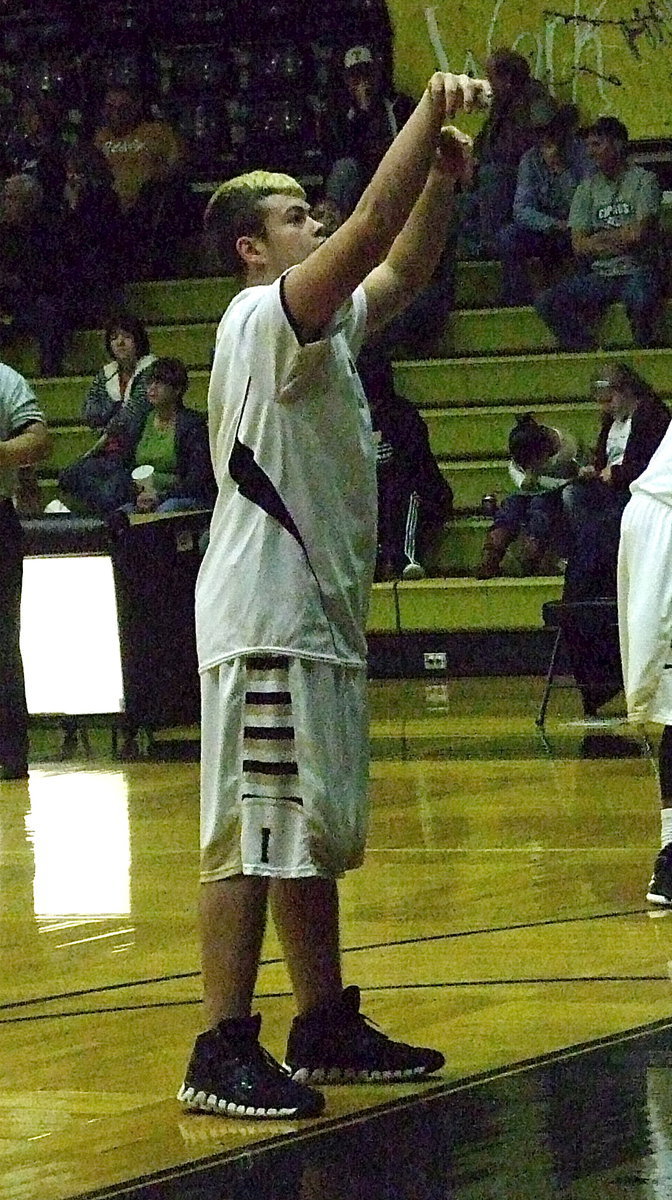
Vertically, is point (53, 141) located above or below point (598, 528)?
above

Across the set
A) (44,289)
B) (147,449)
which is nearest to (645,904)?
(147,449)

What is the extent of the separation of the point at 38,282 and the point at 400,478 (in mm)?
3362

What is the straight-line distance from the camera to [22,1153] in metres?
3.58

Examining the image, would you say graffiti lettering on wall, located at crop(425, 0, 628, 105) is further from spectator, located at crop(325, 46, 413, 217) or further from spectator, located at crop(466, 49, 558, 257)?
spectator, located at crop(325, 46, 413, 217)

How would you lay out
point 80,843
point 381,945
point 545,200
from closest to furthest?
point 381,945
point 80,843
point 545,200

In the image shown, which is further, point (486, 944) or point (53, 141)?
point (53, 141)

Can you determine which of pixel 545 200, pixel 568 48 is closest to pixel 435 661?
pixel 545 200

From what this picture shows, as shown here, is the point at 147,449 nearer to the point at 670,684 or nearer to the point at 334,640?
the point at 670,684

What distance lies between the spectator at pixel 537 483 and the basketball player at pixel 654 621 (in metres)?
6.36

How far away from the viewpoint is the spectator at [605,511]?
10.3 m

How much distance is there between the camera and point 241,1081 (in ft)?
12.2

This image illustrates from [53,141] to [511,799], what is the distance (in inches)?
354

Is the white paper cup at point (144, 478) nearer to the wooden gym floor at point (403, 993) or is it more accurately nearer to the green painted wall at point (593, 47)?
the wooden gym floor at point (403, 993)

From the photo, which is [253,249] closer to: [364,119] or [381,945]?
[381,945]
